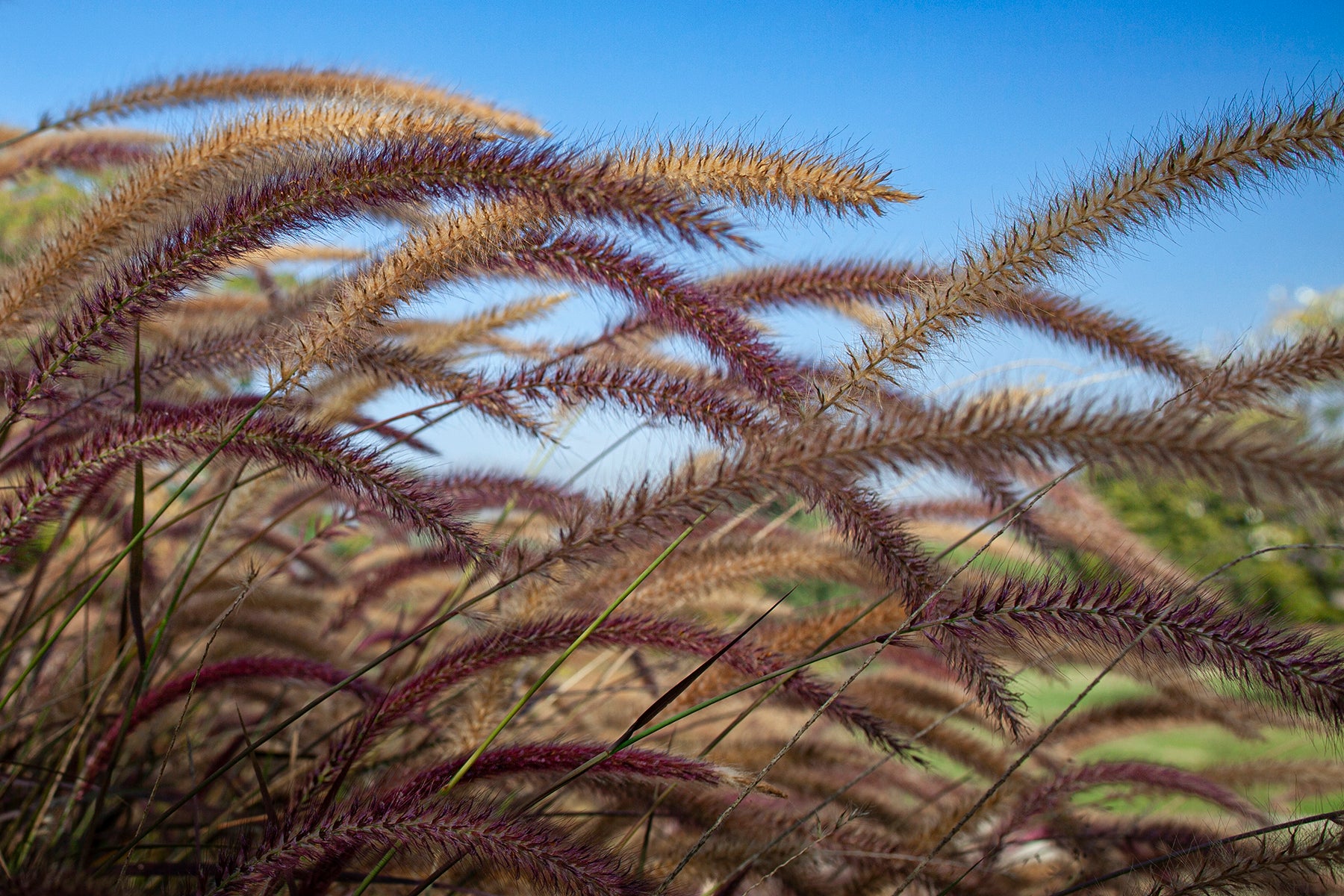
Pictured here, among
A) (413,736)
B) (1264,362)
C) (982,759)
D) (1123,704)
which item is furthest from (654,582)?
(1123,704)

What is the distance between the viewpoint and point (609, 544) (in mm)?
1060

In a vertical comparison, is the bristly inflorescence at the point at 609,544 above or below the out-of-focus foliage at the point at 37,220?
below

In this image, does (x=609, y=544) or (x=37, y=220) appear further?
(x=37, y=220)

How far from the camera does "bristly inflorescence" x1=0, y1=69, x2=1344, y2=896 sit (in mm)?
928

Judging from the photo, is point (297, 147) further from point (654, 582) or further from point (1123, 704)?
point (1123, 704)

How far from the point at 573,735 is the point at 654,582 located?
61 centimetres

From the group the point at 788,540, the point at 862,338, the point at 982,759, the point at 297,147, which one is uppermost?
the point at 297,147

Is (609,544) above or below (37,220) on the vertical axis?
below

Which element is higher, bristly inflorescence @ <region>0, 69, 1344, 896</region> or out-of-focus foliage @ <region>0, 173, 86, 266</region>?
out-of-focus foliage @ <region>0, 173, 86, 266</region>

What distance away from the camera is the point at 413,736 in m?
1.66

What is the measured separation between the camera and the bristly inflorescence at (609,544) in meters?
0.93

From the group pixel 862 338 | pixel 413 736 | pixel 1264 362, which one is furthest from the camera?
pixel 413 736

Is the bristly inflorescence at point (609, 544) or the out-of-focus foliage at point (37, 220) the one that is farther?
the out-of-focus foliage at point (37, 220)

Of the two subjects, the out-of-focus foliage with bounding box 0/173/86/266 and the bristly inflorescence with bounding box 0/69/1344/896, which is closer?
the bristly inflorescence with bounding box 0/69/1344/896
